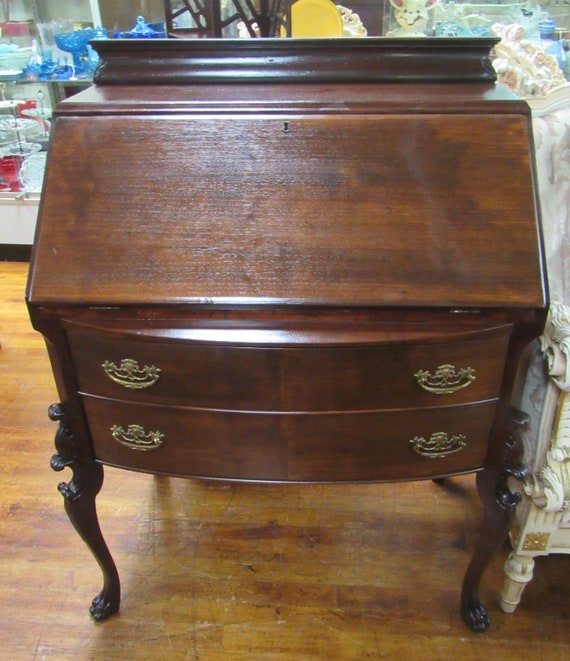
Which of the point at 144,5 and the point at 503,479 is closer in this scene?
the point at 503,479

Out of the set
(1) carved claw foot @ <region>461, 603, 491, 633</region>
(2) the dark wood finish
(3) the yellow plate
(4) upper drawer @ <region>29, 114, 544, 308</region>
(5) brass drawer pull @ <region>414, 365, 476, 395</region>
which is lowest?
(1) carved claw foot @ <region>461, 603, 491, 633</region>

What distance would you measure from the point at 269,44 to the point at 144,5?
1989 mm

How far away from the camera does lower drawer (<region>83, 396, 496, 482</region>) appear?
3.42 ft

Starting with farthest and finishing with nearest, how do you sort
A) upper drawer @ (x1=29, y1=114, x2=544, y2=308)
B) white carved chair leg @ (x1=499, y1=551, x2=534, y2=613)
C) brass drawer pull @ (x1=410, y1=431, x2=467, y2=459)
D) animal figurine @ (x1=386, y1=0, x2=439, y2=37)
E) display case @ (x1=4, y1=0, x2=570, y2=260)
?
display case @ (x1=4, y1=0, x2=570, y2=260)
animal figurine @ (x1=386, y1=0, x2=439, y2=37)
white carved chair leg @ (x1=499, y1=551, x2=534, y2=613)
brass drawer pull @ (x1=410, y1=431, x2=467, y2=459)
upper drawer @ (x1=29, y1=114, x2=544, y2=308)

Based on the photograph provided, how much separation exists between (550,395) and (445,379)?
12.2 inches

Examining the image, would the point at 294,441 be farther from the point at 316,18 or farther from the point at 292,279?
the point at 316,18

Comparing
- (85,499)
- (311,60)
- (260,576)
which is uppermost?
(311,60)

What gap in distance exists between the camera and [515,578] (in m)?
1.33

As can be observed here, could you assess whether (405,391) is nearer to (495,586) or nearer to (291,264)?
(291,264)

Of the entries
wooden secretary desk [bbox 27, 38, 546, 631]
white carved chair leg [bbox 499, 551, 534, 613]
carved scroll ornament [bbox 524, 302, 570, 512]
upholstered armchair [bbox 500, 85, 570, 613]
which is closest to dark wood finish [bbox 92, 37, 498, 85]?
wooden secretary desk [bbox 27, 38, 546, 631]

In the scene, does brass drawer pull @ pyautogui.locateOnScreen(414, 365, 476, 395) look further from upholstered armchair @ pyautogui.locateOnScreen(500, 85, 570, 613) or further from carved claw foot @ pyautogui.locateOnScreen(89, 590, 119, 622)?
carved claw foot @ pyautogui.locateOnScreen(89, 590, 119, 622)

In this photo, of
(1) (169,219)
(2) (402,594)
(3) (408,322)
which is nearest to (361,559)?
(2) (402,594)

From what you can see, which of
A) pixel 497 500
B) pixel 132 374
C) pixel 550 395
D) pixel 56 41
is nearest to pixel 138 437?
pixel 132 374

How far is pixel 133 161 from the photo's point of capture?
3.37 ft
